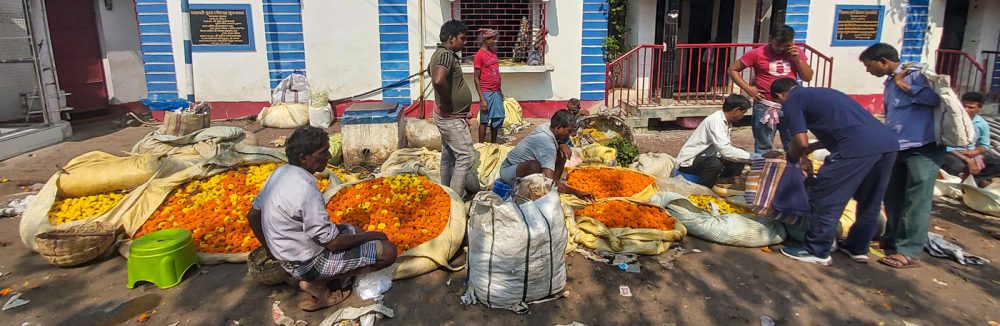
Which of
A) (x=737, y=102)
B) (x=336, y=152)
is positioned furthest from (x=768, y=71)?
(x=336, y=152)

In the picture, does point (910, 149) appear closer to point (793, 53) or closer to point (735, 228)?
point (735, 228)

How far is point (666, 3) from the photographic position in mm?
10094

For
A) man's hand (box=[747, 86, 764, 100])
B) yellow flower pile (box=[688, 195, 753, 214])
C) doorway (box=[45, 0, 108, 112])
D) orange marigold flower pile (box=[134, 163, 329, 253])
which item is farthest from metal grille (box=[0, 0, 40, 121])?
man's hand (box=[747, 86, 764, 100])

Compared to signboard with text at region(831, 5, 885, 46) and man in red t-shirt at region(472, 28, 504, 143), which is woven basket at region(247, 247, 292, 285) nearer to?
man in red t-shirt at region(472, 28, 504, 143)

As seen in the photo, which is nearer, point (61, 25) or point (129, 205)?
point (129, 205)

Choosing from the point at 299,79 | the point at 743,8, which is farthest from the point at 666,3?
the point at 299,79

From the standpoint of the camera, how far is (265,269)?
3949 mm

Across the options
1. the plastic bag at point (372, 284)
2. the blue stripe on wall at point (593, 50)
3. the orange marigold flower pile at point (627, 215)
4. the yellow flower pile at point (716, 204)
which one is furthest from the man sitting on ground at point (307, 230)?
the blue stripe on wall at point (593, 50)

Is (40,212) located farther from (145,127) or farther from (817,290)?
(145,127)

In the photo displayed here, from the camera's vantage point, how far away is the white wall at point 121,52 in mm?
11570

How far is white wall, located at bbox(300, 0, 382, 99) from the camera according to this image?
34.2 ft

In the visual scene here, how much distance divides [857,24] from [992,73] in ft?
9.74

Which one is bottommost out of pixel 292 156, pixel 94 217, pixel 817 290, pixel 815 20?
pixel 817 290

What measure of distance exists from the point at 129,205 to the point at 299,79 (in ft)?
20.3
